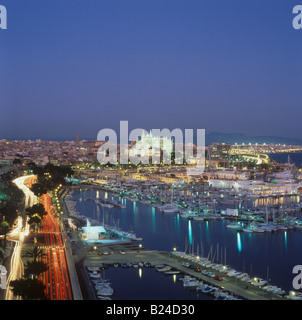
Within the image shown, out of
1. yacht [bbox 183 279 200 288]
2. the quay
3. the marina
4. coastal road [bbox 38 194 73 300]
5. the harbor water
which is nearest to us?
coastal road [bbox 38 194 73 300]

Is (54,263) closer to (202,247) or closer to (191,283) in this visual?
(191,283)

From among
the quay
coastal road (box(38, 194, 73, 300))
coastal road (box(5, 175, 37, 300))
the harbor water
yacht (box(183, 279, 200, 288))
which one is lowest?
the harbor water

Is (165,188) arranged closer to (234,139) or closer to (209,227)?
(209,227)

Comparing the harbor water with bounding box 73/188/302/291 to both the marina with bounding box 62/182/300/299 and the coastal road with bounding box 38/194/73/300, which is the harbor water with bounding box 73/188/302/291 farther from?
the coastal road with bounding box 38/194/73/300

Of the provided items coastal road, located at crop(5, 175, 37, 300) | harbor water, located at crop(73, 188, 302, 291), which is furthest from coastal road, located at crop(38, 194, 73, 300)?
harbor water, located at crop(73, 188, 302, 291)

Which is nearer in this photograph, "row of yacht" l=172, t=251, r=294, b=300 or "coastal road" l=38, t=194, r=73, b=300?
"coastal road" l=38, t=194, r=73, b=300

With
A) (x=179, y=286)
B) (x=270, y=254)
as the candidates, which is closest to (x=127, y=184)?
(x=270, y=254)

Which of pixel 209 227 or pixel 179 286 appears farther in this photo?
pixel 209 227

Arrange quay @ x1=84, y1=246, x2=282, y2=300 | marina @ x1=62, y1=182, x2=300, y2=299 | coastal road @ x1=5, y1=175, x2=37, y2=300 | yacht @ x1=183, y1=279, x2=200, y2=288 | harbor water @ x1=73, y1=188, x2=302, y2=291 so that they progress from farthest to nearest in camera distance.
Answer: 1. harbor water @ x1=73, y1=188, x2=302, y2=291
2. marina @ x1=62, y1=182, x2=300, y2=299
3. yacht @ x1=183, y1=279, x2=200, y2=288
4. quay @ x1=84, y1=246, x2=282, y2=300
5. coastal road @ x1=5, y1=175, x2=37, y2=300
